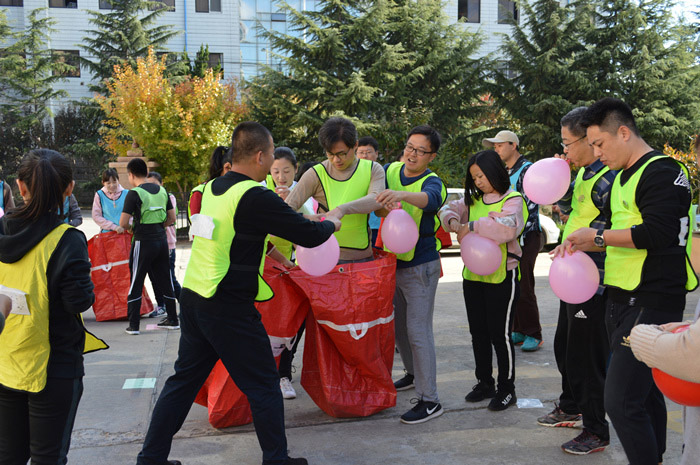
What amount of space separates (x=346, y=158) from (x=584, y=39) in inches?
841

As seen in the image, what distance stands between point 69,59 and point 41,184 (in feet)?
122

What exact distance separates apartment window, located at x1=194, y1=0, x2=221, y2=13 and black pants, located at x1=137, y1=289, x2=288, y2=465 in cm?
3556

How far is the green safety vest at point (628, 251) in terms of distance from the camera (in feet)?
9.18

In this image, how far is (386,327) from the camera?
4012 mm

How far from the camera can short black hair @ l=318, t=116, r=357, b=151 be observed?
151 inches

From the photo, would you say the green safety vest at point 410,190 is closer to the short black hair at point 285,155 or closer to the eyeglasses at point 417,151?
the eyeglasses at point 417,151

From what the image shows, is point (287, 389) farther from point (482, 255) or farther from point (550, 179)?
point (550, 179)

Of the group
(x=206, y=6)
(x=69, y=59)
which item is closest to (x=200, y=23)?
(x=206, y=6)

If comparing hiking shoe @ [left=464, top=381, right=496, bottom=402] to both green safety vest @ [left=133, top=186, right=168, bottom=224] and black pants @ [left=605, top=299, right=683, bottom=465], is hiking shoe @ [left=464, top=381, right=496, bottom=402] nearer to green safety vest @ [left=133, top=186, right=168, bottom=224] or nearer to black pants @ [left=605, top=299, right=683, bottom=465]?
black pants @ [left=605, top=299, right=683, bottom=465]

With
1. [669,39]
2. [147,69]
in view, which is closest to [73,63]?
[147,69]

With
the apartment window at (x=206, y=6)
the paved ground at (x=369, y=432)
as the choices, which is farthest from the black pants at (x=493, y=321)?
the apartment window at (x=206, y=6)

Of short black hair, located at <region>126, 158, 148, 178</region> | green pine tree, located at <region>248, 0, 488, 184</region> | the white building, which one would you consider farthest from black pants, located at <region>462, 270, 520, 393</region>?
the white building

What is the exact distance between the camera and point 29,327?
8.01 feet

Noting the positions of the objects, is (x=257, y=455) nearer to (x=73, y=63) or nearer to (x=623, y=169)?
(x=623, y=169)
